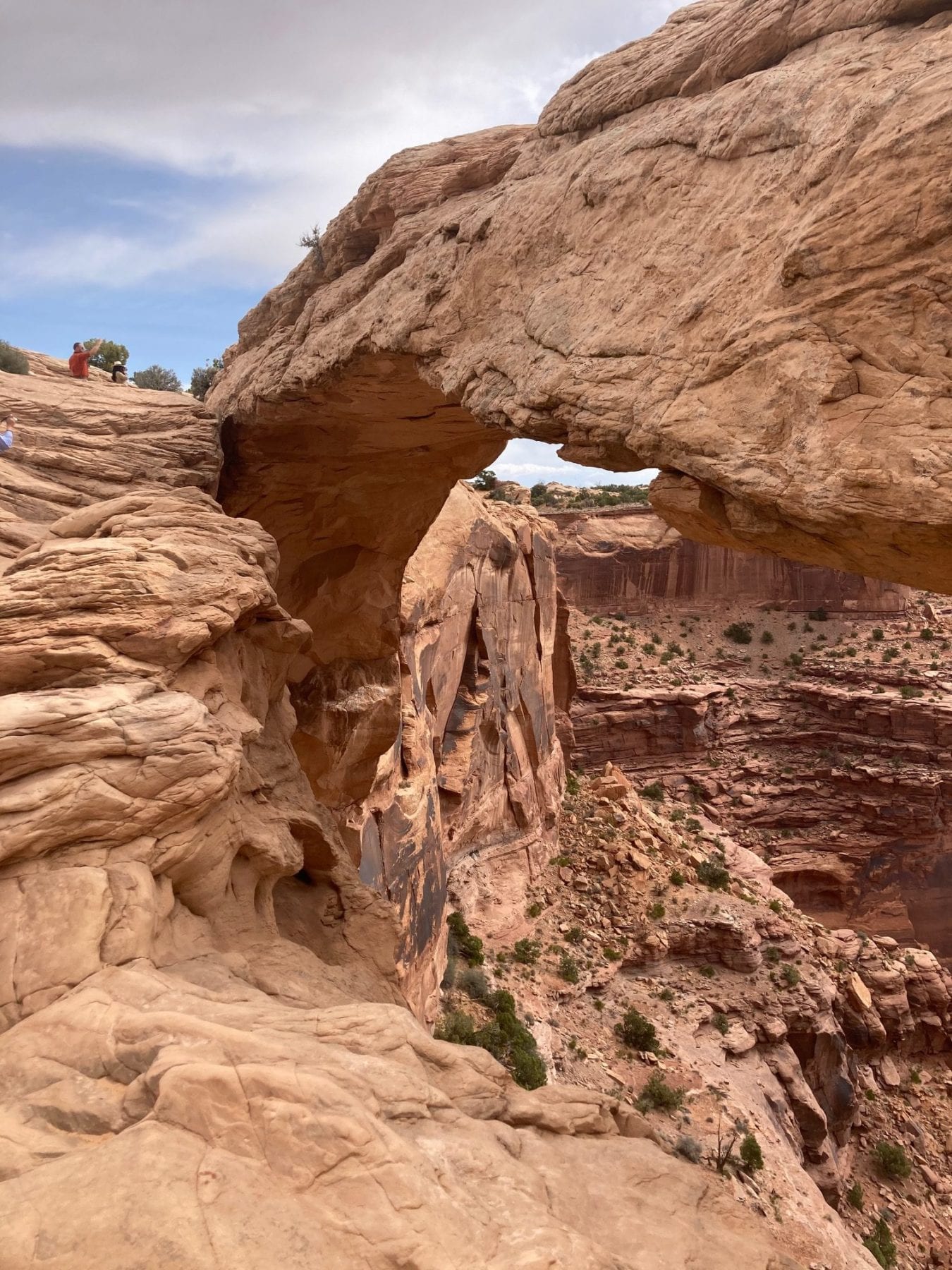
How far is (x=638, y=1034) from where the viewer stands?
67.8 ft

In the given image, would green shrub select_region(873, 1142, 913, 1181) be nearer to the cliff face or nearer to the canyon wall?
the cliff face

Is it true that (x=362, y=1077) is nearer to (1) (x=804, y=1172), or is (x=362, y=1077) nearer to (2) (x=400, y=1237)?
(2) (x=400, y=1237)

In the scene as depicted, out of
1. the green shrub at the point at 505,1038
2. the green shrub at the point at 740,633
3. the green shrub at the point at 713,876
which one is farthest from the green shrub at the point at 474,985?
the green shrub at the point at 740,633

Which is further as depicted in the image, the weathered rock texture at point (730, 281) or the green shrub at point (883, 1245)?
the green shrub at point (883, 1245)

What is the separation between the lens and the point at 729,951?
24.0 metres

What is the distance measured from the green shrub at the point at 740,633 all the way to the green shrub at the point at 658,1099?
1342 inches


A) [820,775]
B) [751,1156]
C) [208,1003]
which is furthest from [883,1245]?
[820,775]

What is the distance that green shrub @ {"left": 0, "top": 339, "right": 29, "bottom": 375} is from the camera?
14.0 metres

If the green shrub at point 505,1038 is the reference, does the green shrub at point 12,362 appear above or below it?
above

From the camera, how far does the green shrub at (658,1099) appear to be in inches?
730

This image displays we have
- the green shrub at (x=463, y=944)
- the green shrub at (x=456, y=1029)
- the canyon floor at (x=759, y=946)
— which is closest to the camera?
the green shrub at (x=456, y=1029)

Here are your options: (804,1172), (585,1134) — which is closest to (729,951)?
(804,1172)

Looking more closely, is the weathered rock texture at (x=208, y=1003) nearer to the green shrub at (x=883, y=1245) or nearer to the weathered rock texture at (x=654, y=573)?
the green shrub at (x=883, y=1245)

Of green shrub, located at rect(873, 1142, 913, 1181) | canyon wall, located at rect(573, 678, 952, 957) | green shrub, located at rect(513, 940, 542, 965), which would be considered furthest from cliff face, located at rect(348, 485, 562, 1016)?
green shrub, located at rect(873, 1142, 913, 1181)
